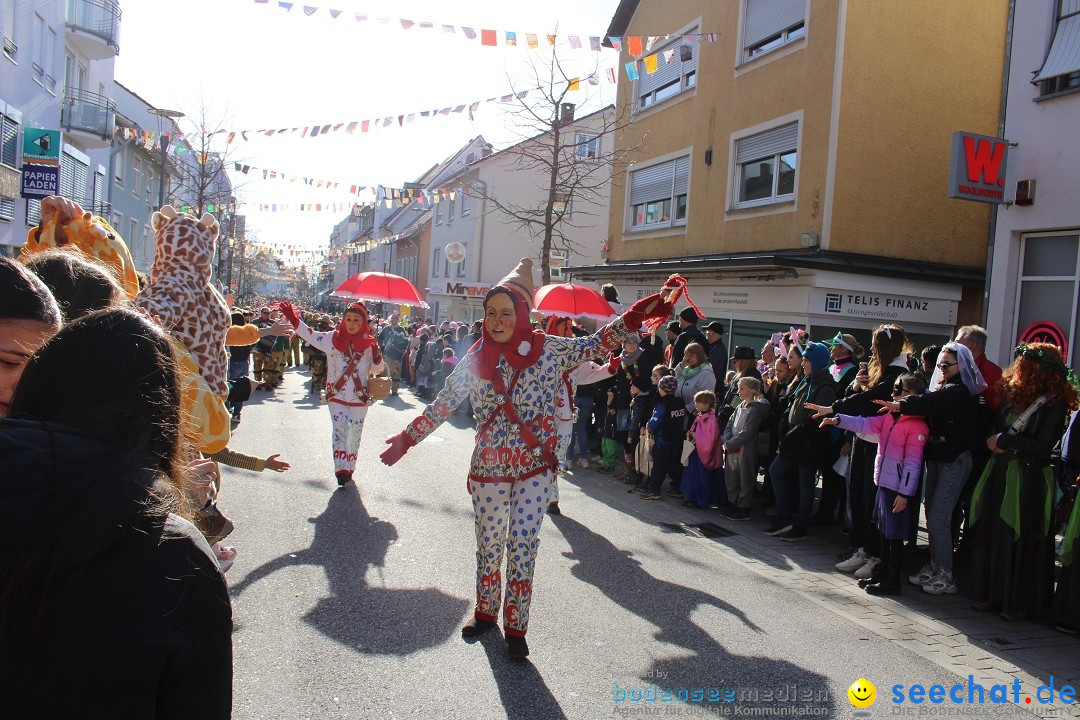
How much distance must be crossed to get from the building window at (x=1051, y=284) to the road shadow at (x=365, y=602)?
28.3ft

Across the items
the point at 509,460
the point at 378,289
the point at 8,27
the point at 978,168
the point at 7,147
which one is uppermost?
the point at 8,27

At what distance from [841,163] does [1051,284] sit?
4383 mm

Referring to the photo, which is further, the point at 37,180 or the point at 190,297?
the point at 37,180

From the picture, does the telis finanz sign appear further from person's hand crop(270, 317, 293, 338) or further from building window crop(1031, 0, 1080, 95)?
person's hand crop(270, 317, 293, 338)

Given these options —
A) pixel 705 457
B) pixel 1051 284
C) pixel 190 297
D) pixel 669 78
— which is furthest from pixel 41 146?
pixel 1051 284

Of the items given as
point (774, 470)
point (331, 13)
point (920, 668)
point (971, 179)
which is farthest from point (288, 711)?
point (971, 179)

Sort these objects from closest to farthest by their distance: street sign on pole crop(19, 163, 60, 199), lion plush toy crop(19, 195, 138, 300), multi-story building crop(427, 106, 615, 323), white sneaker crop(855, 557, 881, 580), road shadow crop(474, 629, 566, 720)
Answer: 1. road shadow crop(474, 629, 566, 720)
2. lion plush toy crop(19, 195, 138, 300)
3. white sneaker crop(855, 557, 881, 580)
4. street sign on pole crop(19, 163, 60, 199)
5. multi-story building crop(427, 106, 615, 323)

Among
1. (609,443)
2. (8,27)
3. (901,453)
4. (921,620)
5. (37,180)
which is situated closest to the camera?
(921,620)

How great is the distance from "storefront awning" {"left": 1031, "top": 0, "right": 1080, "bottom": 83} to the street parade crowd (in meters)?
4.74

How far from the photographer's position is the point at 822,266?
12805mm

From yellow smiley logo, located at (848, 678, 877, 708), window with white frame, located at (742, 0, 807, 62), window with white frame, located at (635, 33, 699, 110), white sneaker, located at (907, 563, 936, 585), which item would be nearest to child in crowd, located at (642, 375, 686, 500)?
white sneaker, located at (907, 563, 936, 585)

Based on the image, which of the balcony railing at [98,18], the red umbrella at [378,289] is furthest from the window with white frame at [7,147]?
the red umbrella at [378,289]

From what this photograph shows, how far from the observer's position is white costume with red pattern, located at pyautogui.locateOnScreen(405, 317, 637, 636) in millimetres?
4441

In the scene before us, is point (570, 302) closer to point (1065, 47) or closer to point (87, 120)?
point (1065, 47)
